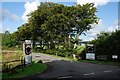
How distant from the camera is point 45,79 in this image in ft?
74.3

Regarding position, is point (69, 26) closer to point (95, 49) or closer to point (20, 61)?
point (95, 49)

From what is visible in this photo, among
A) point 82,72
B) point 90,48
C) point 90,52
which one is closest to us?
point 82,72

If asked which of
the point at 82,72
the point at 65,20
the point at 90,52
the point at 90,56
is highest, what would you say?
the point at 65,20

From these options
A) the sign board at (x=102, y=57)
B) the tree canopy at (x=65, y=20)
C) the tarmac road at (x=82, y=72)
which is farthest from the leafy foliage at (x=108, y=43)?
the tree canopy at (x=65, y=20)

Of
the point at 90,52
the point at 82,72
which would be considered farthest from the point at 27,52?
the point at 90,52

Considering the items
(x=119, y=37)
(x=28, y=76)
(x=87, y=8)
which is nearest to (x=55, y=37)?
(x=87, y=8)

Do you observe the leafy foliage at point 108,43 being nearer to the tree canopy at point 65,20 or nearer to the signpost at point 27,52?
the tree canopy at point 65,20

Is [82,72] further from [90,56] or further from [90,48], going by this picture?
[90,48]

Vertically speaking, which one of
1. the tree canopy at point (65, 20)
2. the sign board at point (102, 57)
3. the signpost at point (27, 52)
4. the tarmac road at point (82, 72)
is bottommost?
the tarmac road at point (82, 72)

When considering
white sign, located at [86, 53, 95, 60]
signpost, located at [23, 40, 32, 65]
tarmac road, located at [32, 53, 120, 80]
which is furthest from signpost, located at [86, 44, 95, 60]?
signpost, located at [23, 40, 32, 65]

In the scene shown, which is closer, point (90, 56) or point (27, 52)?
point (27, 52)

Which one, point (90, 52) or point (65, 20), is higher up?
point (65, 20)

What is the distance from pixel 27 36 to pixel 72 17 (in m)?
30.9

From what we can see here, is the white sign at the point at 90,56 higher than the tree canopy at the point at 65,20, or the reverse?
the tree canopy at the point at 65,20
